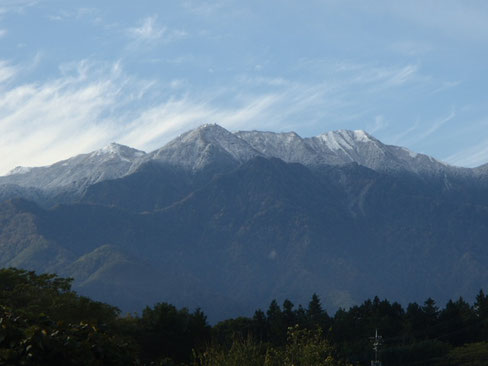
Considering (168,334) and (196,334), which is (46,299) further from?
(196,334)

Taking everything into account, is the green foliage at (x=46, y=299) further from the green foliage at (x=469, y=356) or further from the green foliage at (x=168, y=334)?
the green foliage at (x=469, y=356)

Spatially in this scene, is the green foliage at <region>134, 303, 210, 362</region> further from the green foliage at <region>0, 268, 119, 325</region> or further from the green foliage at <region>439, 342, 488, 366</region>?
the green foliage at <region>439, 342, 488, 366</region>

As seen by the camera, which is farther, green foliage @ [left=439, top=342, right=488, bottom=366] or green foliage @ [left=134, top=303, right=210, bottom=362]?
green foliage @ [left=439, top=342, right=488, bottom=366]

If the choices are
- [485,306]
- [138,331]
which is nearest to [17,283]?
[138,331]

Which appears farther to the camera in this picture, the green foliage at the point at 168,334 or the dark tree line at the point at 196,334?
the green foliage at the point at 168,334

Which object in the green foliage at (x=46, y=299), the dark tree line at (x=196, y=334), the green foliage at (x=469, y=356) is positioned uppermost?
the green foliage at (x=46, y=299)

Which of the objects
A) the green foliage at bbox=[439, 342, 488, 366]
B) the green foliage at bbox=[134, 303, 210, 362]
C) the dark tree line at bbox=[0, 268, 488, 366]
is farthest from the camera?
the green foliage at bbox=[439, 342, 488, 366]

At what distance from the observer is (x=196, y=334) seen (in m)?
123

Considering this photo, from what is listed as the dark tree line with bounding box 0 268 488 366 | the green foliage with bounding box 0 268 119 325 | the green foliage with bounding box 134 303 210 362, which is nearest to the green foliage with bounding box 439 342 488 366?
the dark tree line with bounding box 0 268 488 366

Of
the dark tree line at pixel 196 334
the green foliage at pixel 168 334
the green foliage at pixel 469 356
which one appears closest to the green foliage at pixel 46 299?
the dark tree line at pixel 196 334

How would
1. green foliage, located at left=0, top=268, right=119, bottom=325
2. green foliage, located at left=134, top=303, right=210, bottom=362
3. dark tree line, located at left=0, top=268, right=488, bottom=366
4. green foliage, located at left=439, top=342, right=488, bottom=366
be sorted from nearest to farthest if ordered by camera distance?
dark tree line, located at left=0, top=268, right=488, bottom=366, green foliage, located at left=0, top=268, right=119, bottom=325, green foliage, located at left=134, top=303, right=210, bottom=362, green foliage, located at left=439, top=342, right=488, bottom=366

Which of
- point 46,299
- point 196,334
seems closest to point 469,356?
point 196,334

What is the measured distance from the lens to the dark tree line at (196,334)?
20.3m

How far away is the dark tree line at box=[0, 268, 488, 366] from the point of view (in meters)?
20.3
